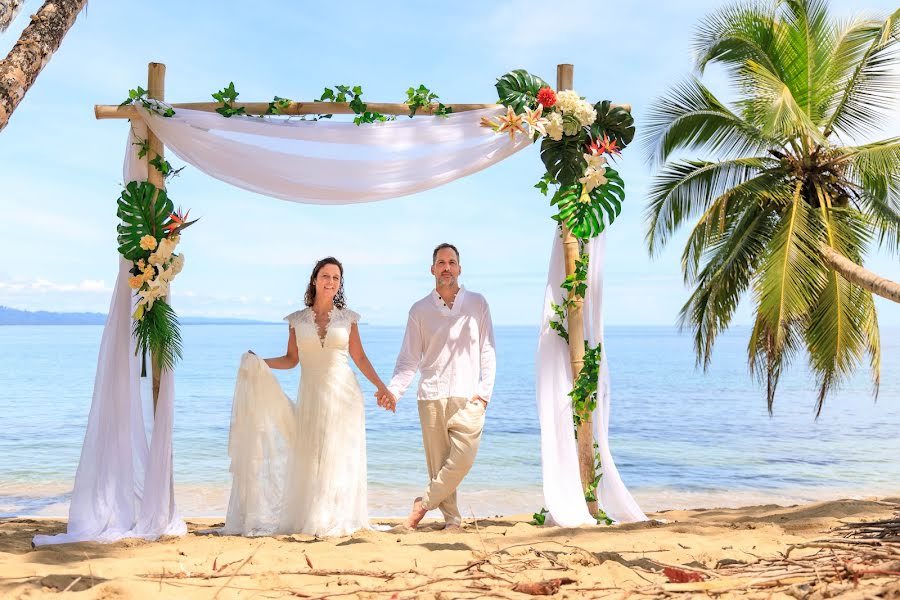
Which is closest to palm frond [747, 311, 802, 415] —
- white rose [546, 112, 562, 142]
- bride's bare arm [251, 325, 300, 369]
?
white rose [546, 112, 562, 142]

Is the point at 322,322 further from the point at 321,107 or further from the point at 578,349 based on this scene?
the point at 578,349

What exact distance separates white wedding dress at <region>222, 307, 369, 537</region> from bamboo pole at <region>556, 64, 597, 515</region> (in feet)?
4.98

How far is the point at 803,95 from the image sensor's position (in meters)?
10.6

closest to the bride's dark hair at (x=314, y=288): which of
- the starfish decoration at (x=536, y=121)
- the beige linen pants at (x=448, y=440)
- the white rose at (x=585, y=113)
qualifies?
the beige linen pants at (x=448, y=440)

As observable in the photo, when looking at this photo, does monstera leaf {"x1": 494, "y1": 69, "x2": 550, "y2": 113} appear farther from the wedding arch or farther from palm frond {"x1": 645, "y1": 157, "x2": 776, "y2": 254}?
palm frond {"x1": 645, "y1": 157, "x2": 776, "y2": 254}

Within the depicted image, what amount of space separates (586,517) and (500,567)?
179cm

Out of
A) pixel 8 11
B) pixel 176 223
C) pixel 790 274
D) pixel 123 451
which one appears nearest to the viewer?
pixel 123 451

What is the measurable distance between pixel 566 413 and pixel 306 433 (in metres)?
1.81

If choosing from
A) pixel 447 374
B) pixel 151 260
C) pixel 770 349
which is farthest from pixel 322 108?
pixel 770 349

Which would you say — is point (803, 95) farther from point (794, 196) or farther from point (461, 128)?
point (461, 128)

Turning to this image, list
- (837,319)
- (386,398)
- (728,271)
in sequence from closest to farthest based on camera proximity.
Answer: (386,398) < (837,319) < (728,271)

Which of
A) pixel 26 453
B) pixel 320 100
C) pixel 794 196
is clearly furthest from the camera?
pixel 26 453

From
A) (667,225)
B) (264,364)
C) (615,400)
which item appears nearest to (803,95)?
(667,225)

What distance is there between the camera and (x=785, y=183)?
1034 centimetres
